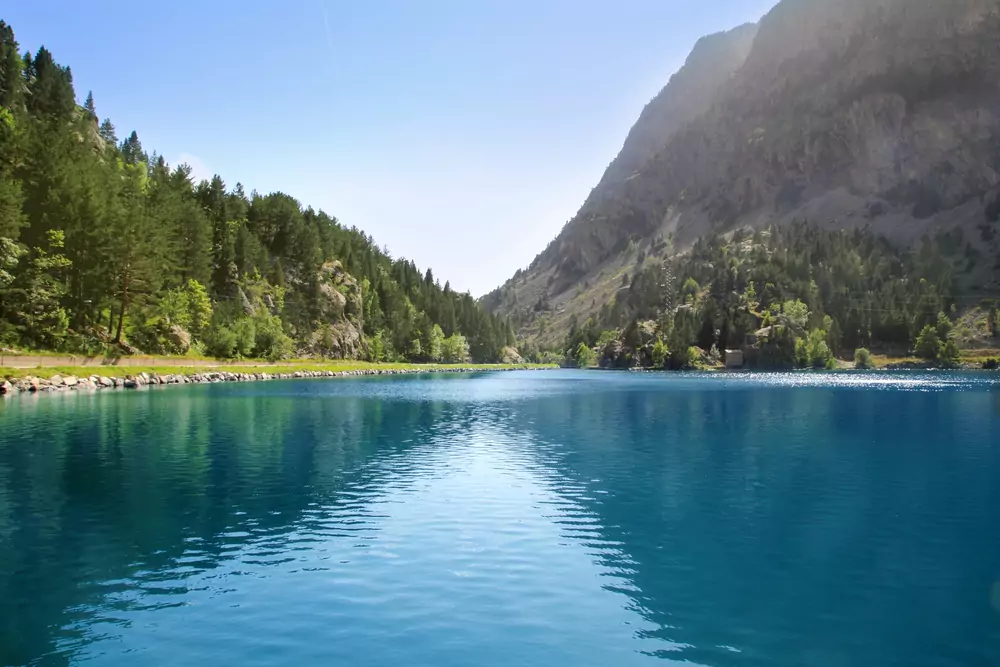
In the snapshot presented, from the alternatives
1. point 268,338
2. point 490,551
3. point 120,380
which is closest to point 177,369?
point 120,380

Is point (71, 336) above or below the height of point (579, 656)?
above

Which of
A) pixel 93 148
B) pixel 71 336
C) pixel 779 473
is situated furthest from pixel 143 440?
pixel 93 148

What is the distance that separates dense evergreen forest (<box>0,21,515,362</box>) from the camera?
3487 inches

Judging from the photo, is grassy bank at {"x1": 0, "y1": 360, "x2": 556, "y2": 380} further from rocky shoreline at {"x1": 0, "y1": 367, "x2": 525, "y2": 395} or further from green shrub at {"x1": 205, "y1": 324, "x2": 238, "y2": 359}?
green shrub at {"x1": 205, "y1": 324, "x2": 238, "y2": 359}

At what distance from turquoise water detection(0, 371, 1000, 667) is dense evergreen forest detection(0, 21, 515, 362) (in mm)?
57152

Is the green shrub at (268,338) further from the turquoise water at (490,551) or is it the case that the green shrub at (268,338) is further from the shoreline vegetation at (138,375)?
the turquoise water at (490,551)

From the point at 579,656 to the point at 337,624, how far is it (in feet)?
16.7

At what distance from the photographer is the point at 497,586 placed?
55.6 feet

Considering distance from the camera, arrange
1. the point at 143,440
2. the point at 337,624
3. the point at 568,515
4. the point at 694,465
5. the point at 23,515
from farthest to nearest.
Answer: the point at 143,440 → the point at 694,465 → the point at 568,515 → the point at 23,515 → the point at 337,624

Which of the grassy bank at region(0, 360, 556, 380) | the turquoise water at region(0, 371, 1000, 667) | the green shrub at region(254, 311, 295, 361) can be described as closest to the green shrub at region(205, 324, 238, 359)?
the grassy bank at region(0, 360, 556, 380)

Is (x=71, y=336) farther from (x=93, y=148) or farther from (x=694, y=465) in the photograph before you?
(x=694, y=465)

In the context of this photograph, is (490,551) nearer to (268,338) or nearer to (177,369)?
(177,369)

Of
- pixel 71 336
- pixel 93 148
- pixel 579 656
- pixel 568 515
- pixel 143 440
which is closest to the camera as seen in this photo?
pixel 579 656

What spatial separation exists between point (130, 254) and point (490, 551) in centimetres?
9252
